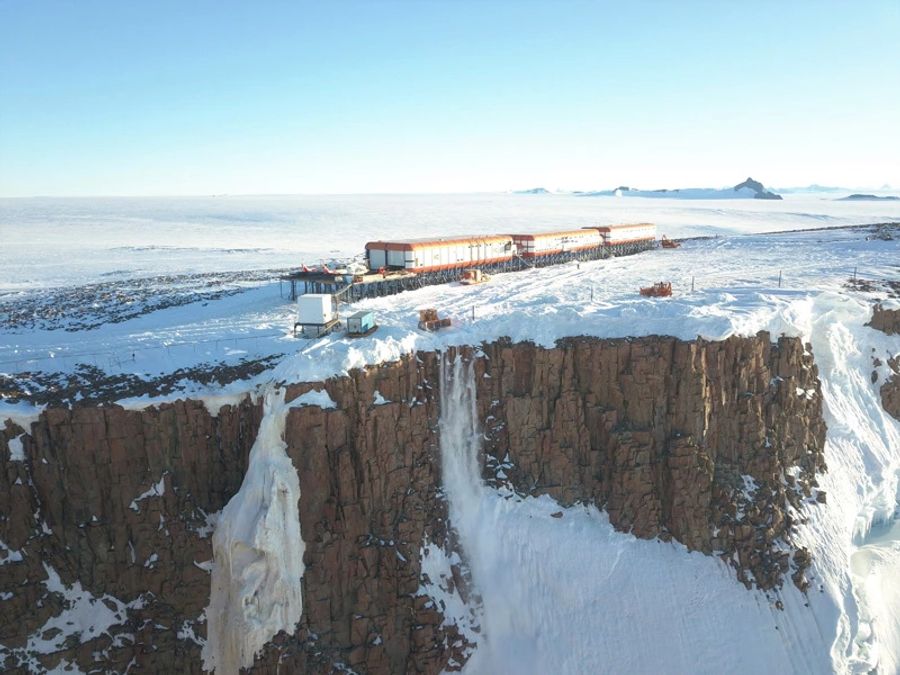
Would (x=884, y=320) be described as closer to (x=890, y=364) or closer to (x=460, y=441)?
(x=890, y=364)

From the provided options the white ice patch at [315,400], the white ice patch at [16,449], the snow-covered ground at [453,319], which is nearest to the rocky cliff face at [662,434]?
the snow-covered ground at [453,319]

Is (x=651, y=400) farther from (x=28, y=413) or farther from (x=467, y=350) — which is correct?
(x=28, y=413)

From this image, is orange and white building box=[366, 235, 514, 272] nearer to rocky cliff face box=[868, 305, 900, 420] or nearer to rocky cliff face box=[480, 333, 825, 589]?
rocky cliff face box=[480, 333, 825, 589]

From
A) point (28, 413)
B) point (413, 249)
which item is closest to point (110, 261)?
point (413, 249)

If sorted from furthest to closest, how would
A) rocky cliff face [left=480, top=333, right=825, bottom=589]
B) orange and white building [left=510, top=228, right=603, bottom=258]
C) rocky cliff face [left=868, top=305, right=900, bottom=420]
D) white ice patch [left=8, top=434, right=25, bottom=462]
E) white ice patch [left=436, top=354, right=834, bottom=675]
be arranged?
1. orange and white building [left=510, top=228, right=603, bottom=258]
2. rocky cliff face [left=868, top=305, right=900, bottom=420]
3. rocky cliff face [left=480, top=333, right=825, bottom=589]
4. white ice patch [left=436, top=354, right=834, bottom=675]
5. white ice patch [left=8, top=434, right=25, bottom=462]

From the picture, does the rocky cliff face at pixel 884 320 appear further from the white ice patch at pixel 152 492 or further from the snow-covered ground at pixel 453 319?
the white ice patch at pixel 152 492

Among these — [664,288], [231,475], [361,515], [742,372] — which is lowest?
[361,515]

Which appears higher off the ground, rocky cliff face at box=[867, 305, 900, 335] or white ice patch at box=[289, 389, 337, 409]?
rocky cliff face at box=[867, 305, 900, 335]

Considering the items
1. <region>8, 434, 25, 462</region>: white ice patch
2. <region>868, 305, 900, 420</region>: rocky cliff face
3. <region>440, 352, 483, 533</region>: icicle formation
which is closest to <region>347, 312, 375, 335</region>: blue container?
<region>440, 352, 483, 533</region>: icicle formation
